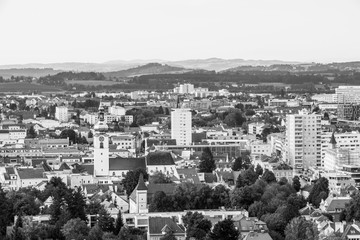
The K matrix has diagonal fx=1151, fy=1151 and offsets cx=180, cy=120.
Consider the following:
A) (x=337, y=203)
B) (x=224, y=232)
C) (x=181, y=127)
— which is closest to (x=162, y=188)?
(x=337, y=203)

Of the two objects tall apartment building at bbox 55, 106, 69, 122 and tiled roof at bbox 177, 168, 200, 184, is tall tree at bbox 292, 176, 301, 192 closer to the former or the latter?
tiled roof at bbox 177, 168, 200, 184

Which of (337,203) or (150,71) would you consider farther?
(150,71)

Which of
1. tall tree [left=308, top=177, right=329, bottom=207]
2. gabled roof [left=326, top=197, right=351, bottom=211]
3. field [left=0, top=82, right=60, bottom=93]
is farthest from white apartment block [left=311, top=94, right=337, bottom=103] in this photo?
gabled roof [left=326, top=197, right=351, bottom=211]

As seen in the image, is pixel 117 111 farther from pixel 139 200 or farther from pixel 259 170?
pixel 139 200

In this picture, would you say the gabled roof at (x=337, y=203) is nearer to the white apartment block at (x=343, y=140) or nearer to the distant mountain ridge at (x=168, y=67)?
the white apartment block at (x=343, y=140)

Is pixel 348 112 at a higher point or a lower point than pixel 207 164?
lower

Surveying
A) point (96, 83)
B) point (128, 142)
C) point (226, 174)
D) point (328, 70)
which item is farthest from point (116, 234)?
point (328, 70)

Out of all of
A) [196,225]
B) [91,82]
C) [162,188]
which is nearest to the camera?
[196,225]
